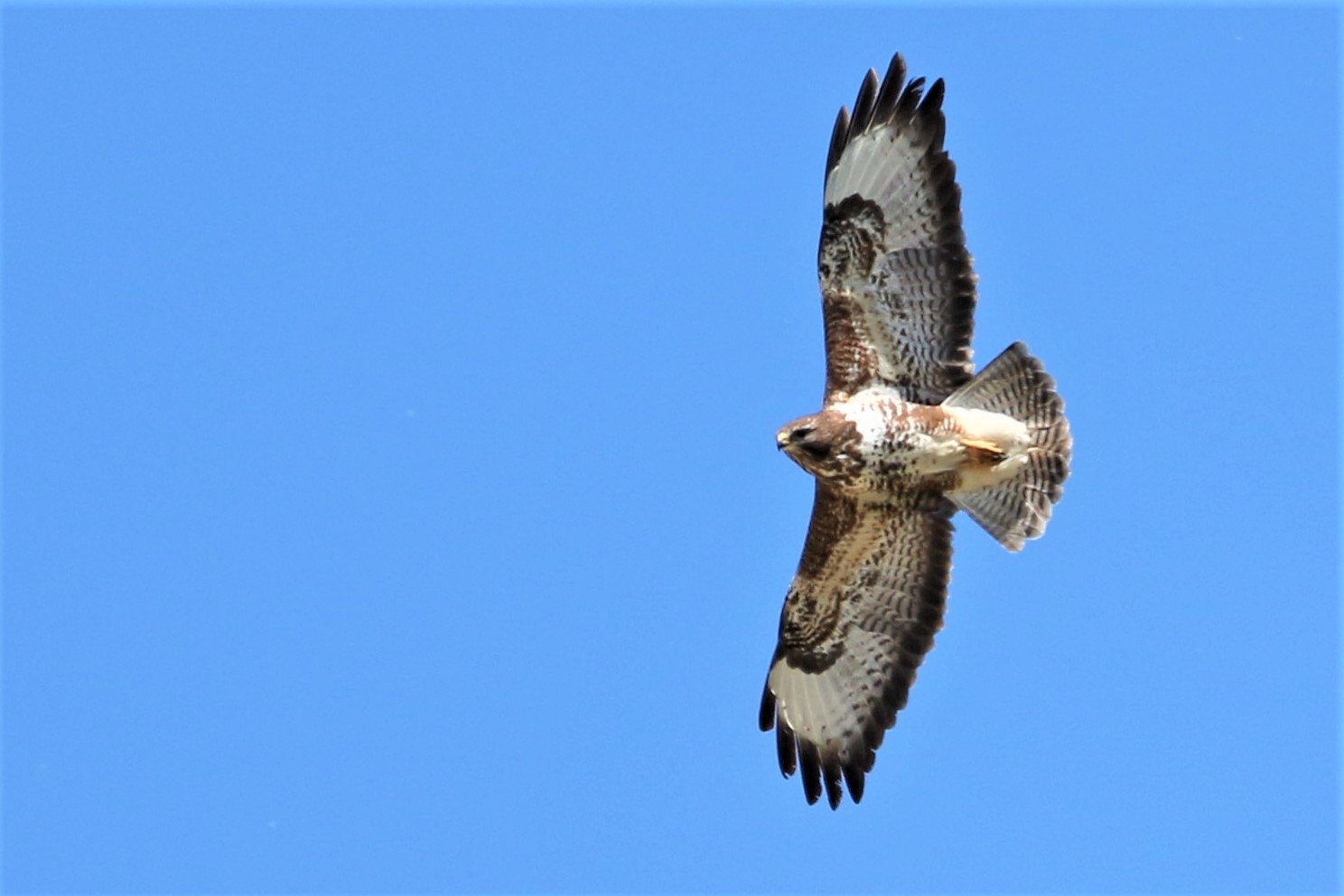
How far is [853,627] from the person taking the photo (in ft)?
40.0

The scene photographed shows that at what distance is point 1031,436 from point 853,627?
1.55 metres

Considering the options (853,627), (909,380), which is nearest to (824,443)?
(909,380)

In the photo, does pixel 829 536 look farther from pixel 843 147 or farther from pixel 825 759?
pixel 843 147

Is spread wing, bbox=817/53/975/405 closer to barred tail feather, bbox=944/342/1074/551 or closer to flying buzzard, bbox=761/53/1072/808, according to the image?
flying buzzard, bbox=761/53/1072/808

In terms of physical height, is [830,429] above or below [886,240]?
below

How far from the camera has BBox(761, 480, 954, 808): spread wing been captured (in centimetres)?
1187

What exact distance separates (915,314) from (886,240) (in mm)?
411

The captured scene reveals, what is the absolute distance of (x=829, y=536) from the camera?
1194cm

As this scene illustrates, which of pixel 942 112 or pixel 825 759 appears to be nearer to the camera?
pixel 942 112

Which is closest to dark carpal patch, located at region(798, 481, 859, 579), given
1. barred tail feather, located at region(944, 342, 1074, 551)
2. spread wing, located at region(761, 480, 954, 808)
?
spread wing, located at region(761, 480, 954, 808)

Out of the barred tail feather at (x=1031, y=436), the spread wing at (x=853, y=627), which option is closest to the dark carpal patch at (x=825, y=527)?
the spread wing at (x=853, y=627)

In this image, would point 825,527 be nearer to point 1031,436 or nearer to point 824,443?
point 824,443

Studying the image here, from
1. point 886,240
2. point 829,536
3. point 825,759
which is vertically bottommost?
point 825,759

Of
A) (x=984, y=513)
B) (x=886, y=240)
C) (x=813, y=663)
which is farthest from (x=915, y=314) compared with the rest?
(x=813, y=663)
